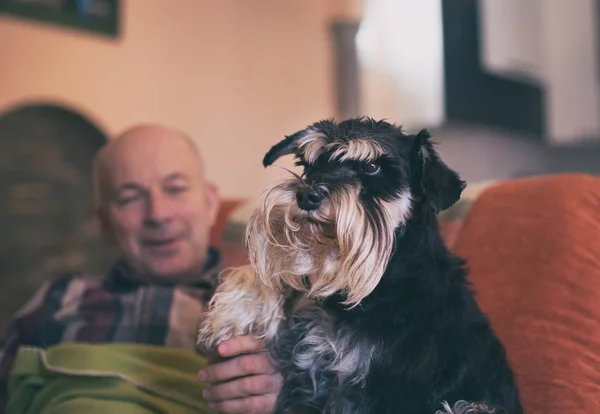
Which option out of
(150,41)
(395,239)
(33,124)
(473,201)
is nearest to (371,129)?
(395,239)

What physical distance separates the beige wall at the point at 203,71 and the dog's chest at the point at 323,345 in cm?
215

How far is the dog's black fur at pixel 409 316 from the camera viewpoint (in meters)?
0.94

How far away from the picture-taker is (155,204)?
5.73 ft

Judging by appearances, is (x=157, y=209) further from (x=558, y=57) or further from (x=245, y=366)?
(x=558, y=57)

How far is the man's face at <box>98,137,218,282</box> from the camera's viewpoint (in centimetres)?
176

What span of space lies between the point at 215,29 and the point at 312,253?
300 cm

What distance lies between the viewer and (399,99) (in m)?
3.96

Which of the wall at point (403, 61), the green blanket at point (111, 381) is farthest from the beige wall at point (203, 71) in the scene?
the green blanket at point (111, 381)

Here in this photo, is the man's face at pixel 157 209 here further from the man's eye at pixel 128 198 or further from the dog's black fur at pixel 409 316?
the dog's black fur at pixel 409 316

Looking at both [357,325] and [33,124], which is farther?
[33,124]

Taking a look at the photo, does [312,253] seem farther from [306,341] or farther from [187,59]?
[187,59]

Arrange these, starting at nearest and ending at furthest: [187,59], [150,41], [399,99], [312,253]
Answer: [312,253], [150,41], [187,59], [399,99]

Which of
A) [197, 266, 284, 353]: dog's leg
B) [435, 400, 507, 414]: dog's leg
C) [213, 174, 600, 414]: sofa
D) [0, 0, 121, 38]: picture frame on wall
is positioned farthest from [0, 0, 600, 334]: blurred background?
[435, 400, 507, 414]: dog's leg

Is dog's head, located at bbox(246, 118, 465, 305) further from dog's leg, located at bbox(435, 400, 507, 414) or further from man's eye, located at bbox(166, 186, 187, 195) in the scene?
man's eye, located at bbox(166, 186, 187, 195)
